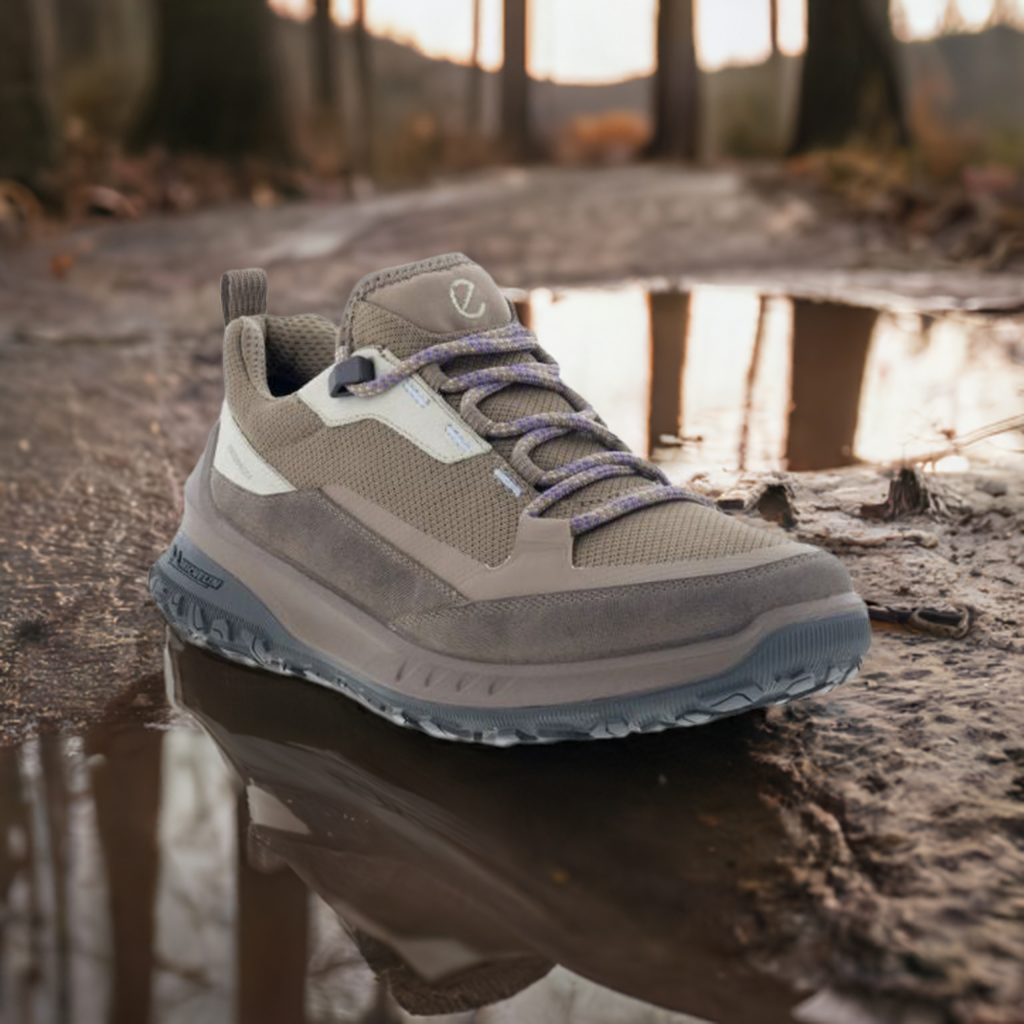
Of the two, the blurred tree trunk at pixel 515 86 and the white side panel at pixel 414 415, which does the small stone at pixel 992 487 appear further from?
the blurred tree trunk at pixel 515 86

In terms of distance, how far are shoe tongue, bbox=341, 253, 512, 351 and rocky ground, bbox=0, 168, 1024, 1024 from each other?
522 mm

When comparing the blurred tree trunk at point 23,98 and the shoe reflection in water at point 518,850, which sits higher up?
the blurred tree trunk at point 23,98

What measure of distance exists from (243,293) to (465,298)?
35cm

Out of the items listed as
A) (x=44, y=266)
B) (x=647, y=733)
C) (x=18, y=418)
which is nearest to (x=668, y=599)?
(x=647, y=733)

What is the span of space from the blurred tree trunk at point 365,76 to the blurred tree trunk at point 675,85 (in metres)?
2.98

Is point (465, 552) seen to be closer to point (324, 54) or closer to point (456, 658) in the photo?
point (456, 658)

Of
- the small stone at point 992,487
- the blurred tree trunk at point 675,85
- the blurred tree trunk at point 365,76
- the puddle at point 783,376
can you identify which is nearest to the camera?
the small stone at point 992,487

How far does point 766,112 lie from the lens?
44.0 ft

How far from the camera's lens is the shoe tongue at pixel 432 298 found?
1.27 meters

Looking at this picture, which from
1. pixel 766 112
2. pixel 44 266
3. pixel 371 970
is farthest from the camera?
pixel 766 112

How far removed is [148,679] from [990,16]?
31.3 ft

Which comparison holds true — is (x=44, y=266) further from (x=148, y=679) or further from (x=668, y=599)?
(x=668, y=599)

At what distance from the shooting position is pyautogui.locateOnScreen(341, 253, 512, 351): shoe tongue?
1.27 metres

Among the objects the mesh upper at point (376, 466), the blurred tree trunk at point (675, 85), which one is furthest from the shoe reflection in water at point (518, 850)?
the blurred tree trunk at point (675, 85)
